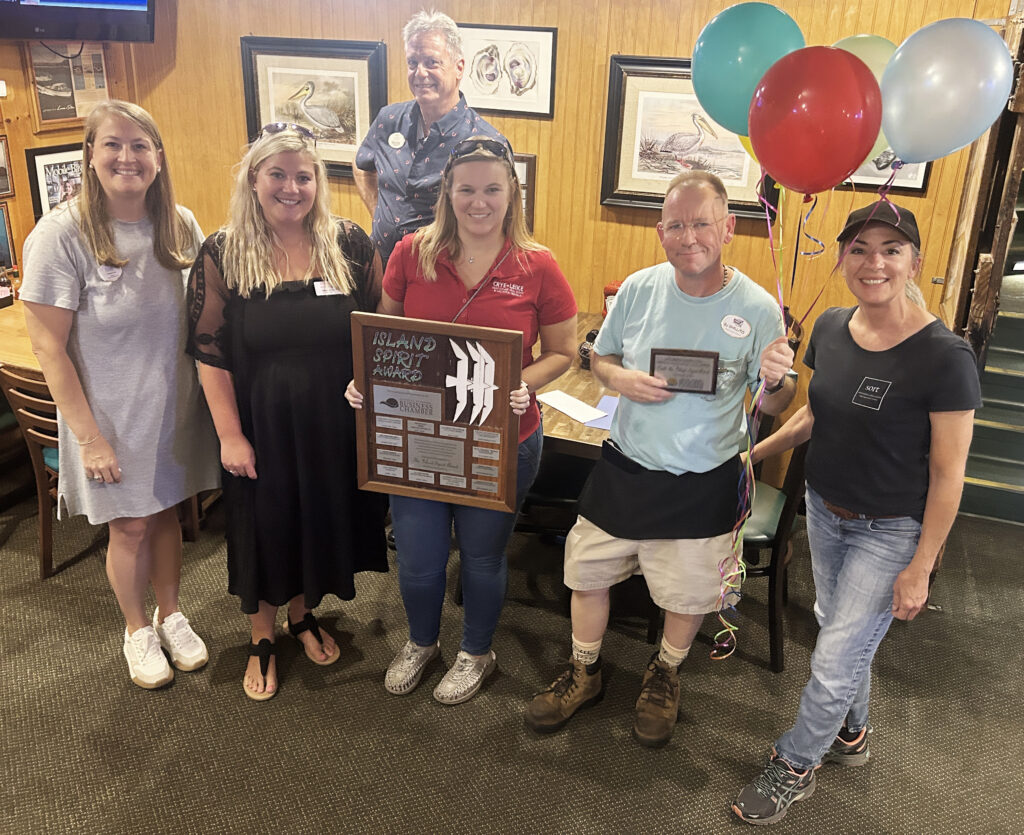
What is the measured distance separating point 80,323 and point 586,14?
7.91ft

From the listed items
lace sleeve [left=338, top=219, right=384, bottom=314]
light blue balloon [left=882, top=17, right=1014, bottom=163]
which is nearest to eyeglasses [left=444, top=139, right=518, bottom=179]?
lace sleeve [left=338, top=219, right=384, bottom=314]

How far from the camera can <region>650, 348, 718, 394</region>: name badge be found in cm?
200

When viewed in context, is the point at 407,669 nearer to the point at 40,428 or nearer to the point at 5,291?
the point at 40,428

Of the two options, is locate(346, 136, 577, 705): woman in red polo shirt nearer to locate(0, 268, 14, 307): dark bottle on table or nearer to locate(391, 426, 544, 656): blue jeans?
locate(391, 426, 544, 656): blue jeans

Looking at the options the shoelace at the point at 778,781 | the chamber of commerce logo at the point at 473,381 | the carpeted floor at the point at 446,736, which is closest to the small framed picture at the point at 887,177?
the carpeted floor at the point at 446,736

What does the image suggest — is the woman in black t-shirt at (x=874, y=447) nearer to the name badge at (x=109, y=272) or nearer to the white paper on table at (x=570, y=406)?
the white paper on table at (x=570, y=406)

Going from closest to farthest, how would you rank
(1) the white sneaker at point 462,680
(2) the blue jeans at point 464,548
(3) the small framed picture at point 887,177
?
(2) the blue jeans at point 464,548 → (1) the white sneaker at point 462,680 → (3) the small framed picture at point 887,177

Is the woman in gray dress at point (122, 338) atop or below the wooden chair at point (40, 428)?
atop

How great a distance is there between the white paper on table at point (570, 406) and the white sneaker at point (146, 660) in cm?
150

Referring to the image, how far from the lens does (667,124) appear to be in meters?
3.45

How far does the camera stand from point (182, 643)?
267cm

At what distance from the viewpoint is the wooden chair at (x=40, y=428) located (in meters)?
2.84

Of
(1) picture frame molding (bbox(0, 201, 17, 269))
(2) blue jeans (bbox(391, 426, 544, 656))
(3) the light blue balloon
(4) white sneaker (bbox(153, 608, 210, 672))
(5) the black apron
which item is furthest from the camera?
(1) picture frame molding (bbox(0, 201, 17, 269))

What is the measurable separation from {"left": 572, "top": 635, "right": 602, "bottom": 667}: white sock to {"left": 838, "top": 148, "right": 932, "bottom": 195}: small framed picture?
2.07 meters
